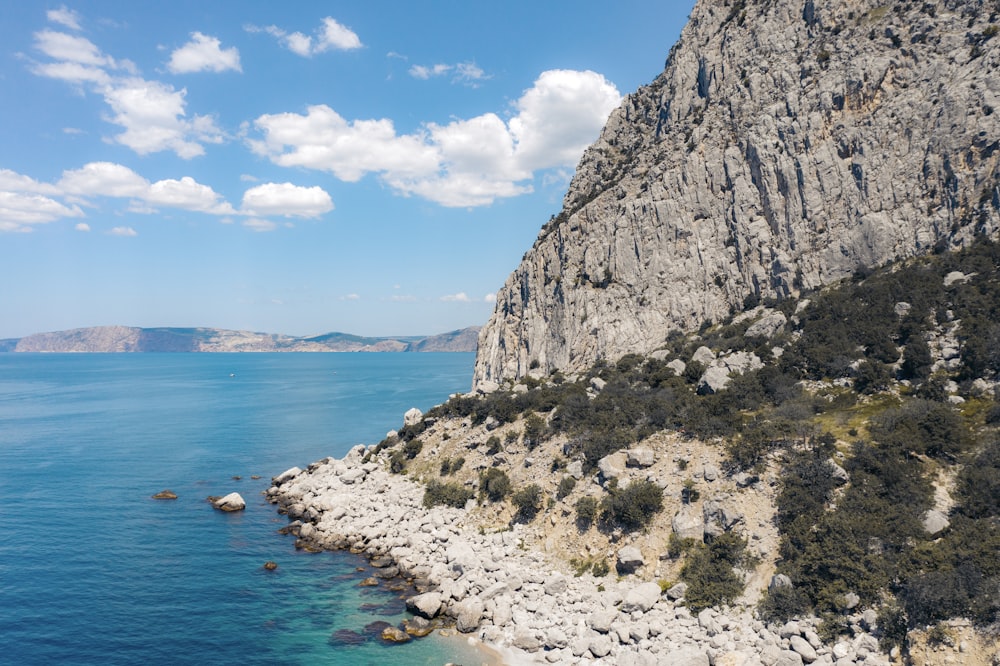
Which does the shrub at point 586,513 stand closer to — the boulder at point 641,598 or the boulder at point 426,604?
the boulder at point 641,598

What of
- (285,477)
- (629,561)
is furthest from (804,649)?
(285,477)

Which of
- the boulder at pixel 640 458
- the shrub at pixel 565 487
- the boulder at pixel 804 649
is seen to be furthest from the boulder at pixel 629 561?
the boulder at pixel 804 649

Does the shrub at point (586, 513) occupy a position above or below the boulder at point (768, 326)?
below

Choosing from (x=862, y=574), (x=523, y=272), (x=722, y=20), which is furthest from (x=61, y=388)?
(x=862, y=574)

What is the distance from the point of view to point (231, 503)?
54.2 metres

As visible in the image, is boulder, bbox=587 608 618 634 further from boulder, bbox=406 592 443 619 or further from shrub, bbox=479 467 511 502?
shrub, bbox=479 467 511 502

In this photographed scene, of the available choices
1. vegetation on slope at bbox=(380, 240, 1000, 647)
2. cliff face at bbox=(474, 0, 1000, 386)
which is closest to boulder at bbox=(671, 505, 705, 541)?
vegetation on slope at bbox=(380, 240, 1000, 647)

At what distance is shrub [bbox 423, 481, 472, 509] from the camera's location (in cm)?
4525

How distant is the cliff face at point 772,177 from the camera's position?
5816 centimetres

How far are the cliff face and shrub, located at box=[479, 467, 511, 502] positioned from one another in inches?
1142

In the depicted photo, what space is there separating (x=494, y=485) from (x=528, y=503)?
156 inches

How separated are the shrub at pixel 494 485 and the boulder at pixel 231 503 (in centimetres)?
2459

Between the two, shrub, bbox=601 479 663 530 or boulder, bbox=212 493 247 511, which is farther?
boulder, bbox=212 493 247 511

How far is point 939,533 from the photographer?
27.5 metres
